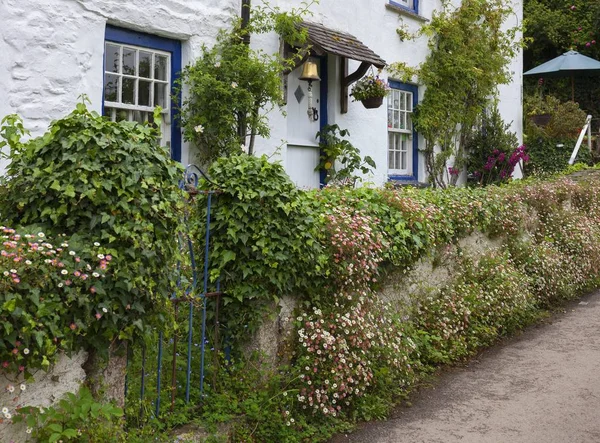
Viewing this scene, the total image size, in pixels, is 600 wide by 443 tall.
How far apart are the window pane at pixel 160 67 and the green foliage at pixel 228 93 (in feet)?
0.71

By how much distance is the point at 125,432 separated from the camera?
143 inches

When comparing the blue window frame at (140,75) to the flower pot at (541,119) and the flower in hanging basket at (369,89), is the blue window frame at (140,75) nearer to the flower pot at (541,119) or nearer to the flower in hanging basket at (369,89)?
the flower in hanging basket at (369,89)

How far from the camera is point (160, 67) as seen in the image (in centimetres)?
791

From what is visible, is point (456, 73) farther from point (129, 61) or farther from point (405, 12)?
point (129, 61)

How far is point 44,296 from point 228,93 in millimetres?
5044

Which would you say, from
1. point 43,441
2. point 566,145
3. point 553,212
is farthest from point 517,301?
point 566,145

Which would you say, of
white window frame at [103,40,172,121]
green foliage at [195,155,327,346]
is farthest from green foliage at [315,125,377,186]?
green foliage at [195,155,327,346]

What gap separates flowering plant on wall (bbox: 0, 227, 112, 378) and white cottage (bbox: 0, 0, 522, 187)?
3799mm

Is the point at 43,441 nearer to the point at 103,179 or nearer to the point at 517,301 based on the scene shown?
the point at 103,179

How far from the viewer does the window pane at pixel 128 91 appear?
7.58m

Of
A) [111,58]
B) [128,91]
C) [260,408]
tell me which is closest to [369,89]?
[128,91]

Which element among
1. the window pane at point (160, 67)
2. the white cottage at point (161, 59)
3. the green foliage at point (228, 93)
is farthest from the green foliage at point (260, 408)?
the window pane at point (160, 67)

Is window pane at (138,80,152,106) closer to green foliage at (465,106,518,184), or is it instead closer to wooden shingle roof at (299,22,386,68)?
wooden shingle roof at (299,22,386,68)

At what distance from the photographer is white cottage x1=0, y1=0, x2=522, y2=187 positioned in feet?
21.8
